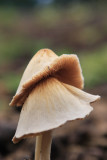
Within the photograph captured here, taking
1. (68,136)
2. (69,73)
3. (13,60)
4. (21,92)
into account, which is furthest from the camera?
(13,60)

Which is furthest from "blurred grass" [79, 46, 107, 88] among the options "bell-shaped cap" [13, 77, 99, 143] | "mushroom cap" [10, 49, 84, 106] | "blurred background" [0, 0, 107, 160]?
"bell-shaped cap" [13, 77, 99, 143]

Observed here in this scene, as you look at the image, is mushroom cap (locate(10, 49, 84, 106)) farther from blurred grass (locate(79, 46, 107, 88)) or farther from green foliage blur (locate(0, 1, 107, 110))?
green foliage blur (locate(0, 1, 107, 110))

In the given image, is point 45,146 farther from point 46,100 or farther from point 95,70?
point 95,70

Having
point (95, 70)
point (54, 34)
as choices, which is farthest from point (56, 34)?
point (95, 70)

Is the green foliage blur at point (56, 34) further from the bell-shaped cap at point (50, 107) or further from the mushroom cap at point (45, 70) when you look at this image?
the bell-shaped cap at point (50, 107)

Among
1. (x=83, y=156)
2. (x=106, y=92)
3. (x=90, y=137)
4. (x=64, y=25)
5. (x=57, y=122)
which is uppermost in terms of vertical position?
(x=57, y=122)

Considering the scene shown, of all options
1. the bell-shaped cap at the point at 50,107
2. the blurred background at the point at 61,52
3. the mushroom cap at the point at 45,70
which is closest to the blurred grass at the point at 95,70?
the blurred background at the point at 61,52

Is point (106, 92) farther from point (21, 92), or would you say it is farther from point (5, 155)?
point (21, 92)

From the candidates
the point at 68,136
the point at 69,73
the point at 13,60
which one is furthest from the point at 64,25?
the point at 69,73
